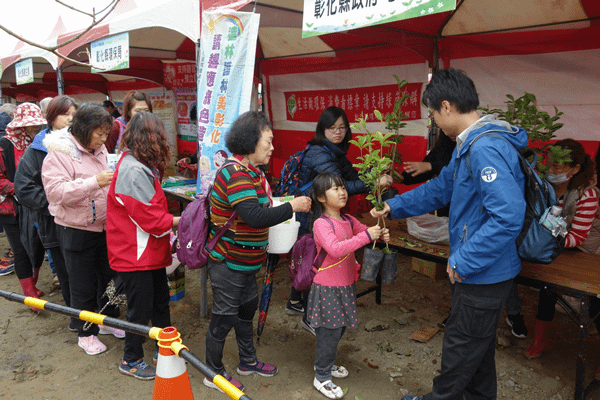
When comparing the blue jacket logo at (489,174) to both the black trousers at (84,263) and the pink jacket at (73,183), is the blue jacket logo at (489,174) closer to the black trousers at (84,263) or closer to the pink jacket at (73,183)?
the pink jacket at (73,183)

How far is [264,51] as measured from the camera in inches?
255

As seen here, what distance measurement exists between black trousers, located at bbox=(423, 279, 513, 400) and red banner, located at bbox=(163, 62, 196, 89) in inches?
266

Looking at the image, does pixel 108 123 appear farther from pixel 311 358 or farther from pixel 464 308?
pixel 464 308

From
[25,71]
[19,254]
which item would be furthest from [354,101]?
[25,71]

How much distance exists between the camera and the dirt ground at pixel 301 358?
2.87m

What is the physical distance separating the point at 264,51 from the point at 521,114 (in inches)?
173

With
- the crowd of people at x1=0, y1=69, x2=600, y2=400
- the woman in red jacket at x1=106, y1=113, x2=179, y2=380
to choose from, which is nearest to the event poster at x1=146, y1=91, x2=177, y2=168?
the crowd of people at x1=0, y1=69, x2=600, y2=400

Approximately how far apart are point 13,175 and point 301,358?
339 centimetres

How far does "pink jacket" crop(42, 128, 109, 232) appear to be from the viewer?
2889 millimetres

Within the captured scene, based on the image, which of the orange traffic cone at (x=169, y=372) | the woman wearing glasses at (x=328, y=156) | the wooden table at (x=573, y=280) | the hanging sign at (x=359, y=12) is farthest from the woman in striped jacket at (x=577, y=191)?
the orange traffic cone at (x=169, y=372)

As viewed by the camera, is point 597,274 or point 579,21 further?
point 579,21

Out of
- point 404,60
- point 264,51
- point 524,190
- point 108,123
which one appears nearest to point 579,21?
point 404,60

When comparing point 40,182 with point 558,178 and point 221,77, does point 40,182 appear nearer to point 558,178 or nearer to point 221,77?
point 221,77

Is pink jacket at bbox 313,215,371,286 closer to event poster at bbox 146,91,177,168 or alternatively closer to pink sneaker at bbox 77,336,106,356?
pink sneaker at bbox 77,336,106,356
